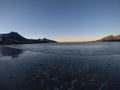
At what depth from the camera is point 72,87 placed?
666 centimetres

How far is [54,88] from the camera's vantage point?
258 inches

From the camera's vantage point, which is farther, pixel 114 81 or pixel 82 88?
pixel 114 81

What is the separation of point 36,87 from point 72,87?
2.18m

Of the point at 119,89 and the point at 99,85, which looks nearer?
the point at 119,89

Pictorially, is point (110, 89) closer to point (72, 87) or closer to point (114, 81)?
point (114, 81)

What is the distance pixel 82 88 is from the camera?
651cm

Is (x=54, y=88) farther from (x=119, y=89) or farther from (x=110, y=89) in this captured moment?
(x=119, y=89)

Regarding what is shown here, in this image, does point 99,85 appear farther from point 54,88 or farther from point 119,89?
point 54,88

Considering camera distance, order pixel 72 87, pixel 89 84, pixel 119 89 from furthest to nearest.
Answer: pixel 89 84, pixel 72 87, pixel 119 89

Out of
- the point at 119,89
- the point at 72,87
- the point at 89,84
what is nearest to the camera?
the point at 119,89

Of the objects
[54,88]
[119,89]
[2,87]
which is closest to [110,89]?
[119,89]

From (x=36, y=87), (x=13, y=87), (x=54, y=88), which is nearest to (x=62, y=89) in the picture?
(x=54, y=88)

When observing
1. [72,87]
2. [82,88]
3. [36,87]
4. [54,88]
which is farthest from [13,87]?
[82,88]

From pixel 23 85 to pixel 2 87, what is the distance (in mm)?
1184
